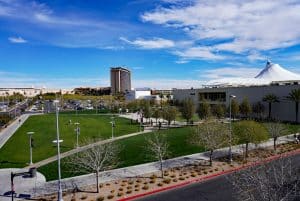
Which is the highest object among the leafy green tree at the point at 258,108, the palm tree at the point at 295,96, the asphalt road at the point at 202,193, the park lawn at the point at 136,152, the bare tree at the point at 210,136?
the palm tree at the point at 295,96

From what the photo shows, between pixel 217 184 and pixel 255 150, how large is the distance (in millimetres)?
13117

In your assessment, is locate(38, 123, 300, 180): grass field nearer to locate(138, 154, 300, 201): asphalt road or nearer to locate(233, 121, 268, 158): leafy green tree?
locate(233, 121, 268, 158): leafy green tree

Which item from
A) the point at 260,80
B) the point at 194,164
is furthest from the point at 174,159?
the point at 260,80

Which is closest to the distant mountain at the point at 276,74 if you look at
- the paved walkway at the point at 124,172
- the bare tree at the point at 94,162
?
the paved walkway at the point at 124,172

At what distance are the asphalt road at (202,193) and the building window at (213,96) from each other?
6119 cm

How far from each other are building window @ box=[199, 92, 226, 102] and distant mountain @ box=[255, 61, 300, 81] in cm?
2518

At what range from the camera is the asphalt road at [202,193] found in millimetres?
21219

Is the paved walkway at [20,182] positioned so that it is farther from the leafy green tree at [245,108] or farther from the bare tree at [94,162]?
the leafy green tree at [245,108]

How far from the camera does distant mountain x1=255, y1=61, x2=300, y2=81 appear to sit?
102m

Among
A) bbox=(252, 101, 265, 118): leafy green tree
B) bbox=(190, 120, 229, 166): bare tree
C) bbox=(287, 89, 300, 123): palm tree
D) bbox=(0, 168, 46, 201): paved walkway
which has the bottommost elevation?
bbox=(0, 168, 46, 201): paved walkway

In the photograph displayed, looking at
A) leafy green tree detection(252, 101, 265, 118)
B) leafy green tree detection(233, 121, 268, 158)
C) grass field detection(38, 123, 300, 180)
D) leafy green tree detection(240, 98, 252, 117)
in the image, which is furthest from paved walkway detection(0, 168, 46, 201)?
leafy green tree detection(252, 101, 265, 118)

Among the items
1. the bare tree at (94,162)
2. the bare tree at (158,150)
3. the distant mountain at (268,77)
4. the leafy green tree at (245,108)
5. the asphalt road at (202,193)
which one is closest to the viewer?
the asphalt road at (202,193)

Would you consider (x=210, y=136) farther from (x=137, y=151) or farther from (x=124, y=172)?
(x=137, y=151)

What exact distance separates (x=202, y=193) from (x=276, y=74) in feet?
303
